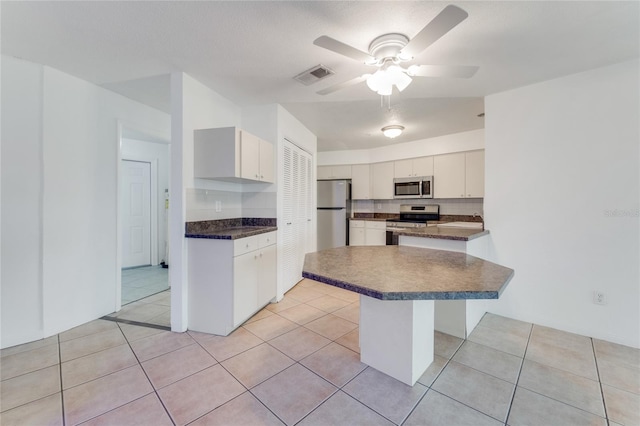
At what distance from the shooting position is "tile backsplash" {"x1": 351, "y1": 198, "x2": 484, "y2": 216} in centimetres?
452

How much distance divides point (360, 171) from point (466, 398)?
14.4 ft

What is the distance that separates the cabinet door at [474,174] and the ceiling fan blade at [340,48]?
327cm

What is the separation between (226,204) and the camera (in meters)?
3.04

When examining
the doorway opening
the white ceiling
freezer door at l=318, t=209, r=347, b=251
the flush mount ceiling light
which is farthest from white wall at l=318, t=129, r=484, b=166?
the doorway opening

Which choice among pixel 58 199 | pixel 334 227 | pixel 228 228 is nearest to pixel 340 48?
pixel 228 228

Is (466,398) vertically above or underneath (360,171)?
underneath

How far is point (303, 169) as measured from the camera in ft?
12.7

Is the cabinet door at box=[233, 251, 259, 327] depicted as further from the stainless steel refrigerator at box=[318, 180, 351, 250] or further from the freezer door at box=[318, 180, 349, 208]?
the freezer door at box=[318, 180, 349, 208]

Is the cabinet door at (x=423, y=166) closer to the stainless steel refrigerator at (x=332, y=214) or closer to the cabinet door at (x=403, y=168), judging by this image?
the cabinet door at (x=403, y=168)

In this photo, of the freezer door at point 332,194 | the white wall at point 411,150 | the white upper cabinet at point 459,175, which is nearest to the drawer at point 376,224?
the freezer door at point 332,194

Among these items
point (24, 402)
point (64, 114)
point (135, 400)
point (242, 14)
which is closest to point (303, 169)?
point (242, 14)

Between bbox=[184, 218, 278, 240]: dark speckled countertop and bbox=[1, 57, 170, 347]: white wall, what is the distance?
1027 millimetres

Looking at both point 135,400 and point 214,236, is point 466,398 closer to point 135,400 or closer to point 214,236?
point 135,400

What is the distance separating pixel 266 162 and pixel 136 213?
10.2 ft
